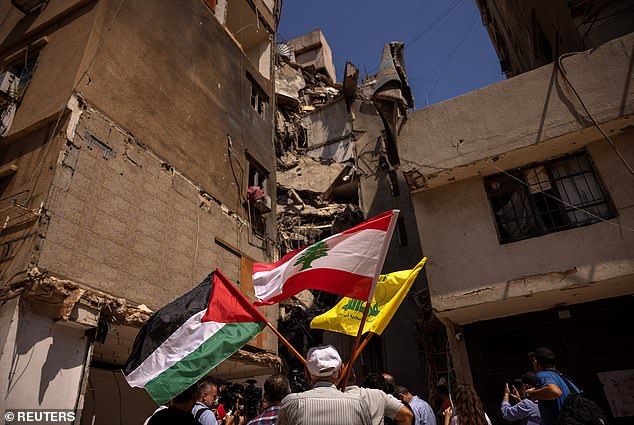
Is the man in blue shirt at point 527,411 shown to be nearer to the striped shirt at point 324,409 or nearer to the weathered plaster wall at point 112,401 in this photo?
the striped shirt at point 324,409

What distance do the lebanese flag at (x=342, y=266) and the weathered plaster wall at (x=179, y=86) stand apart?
6461 mm

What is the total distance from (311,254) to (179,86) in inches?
333

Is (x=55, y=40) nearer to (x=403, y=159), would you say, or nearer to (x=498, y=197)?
(x=403, y=159)

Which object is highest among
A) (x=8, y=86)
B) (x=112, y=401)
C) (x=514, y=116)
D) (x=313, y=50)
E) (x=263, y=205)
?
(x=313, y=50)

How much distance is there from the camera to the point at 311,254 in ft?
14.4

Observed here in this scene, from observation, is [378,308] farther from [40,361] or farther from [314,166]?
[314,166]

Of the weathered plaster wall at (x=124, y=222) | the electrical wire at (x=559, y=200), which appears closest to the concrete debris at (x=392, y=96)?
the electrical wire at (x=559, y=200)

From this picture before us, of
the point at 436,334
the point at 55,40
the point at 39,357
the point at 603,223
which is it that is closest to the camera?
the point at 39,357

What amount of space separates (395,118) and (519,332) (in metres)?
5.55

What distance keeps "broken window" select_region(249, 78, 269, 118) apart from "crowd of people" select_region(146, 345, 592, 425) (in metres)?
11.1

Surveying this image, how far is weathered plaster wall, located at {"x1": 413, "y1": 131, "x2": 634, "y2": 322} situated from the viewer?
24.1 feet

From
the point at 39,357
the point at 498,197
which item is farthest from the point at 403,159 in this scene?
the point at 39,357

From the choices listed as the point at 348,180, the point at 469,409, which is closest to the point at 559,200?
the point at 469,409

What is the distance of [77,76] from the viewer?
818 cm
